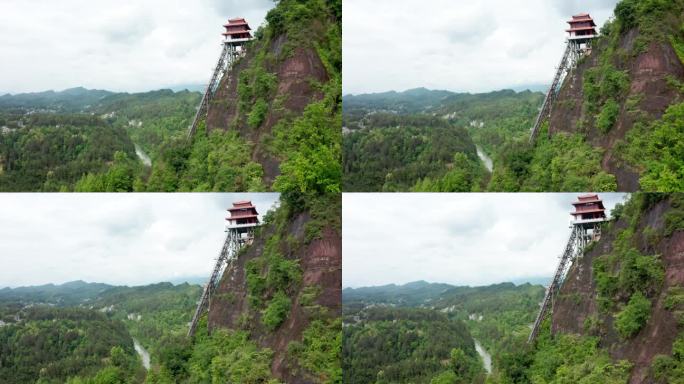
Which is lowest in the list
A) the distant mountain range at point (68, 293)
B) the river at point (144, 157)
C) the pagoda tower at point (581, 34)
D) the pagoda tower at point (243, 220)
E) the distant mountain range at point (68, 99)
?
the distant mountain range at point (68, 293)

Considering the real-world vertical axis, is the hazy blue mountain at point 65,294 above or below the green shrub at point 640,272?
above

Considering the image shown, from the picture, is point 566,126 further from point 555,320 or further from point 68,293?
point 68,293

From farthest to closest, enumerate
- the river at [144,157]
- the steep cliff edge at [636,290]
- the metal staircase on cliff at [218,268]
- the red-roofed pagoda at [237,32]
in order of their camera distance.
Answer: the metal staircase on cliff at [218,268]
the red-roofed pagoda at [237,32]
the river at [144,157]
the steep cliff edge at [636,290]

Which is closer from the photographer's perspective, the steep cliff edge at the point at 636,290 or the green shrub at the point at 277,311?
the steep cliff edge at the point at 636,290

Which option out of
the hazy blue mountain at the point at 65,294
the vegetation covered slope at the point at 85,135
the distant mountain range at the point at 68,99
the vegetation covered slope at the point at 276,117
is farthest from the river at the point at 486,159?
the hazy blue mountain at the point at 65,294

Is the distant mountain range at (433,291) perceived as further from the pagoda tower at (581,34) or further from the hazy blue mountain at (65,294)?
the hazy blue mountain at (65,294)

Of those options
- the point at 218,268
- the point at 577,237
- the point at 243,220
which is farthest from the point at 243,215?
the point at 577,237

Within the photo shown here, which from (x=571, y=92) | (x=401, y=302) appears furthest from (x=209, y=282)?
(x=571, y=92)

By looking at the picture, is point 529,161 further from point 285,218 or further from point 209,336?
point 209,336
